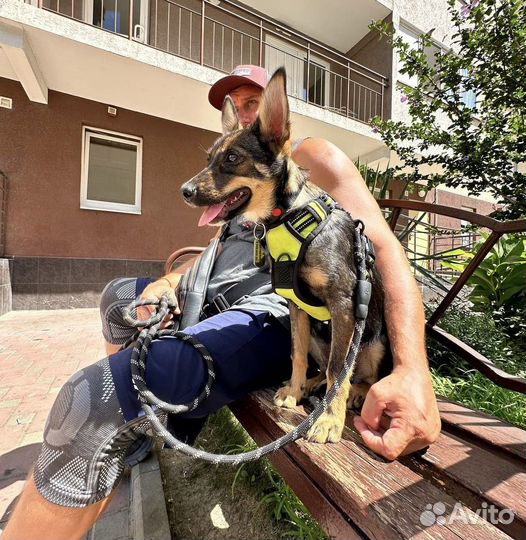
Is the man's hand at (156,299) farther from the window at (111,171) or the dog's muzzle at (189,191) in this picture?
the window at (111,171)

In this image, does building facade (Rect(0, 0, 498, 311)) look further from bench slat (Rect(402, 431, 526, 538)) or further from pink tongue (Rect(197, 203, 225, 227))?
bench slat (Rect(402, 431, 526, 538))

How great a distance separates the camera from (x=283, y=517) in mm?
1540

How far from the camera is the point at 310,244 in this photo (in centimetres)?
129

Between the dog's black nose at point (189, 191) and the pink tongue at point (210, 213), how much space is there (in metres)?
0.09

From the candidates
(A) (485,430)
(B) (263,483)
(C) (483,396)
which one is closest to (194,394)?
(B) (263,483)

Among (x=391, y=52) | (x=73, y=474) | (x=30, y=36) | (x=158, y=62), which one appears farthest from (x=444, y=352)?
(x=391, y=52)

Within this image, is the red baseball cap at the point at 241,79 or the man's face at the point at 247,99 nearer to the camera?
the red baseball cap at the point at 241,79

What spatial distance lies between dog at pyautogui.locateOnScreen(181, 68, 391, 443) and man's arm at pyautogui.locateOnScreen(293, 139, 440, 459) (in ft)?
0.41

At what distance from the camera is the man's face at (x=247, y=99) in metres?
2.21

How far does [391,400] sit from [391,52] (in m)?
11.1

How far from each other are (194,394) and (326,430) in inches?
18.3

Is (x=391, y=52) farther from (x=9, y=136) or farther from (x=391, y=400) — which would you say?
(x=391, y=400)

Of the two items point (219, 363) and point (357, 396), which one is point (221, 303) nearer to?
point (219, 363)

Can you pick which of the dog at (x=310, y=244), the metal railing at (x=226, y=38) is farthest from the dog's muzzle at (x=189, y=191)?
the metal railing at (x=226, y=38)
